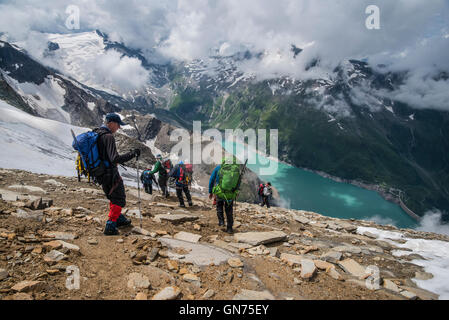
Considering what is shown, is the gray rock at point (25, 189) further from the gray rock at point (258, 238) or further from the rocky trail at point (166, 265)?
the gray rock at point (258, 238)

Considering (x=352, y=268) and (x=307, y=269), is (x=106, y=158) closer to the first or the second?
(x=307, y=269)

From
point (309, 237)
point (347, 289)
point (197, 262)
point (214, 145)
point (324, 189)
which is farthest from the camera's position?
point (324, 189)

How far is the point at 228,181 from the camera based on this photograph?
28.7 feet

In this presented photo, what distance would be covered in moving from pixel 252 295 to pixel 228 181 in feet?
15.7

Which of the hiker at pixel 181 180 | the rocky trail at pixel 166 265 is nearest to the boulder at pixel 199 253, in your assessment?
the rocky trail at pixel 166 265

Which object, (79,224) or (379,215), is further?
(379,215)

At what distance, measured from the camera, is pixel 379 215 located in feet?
521

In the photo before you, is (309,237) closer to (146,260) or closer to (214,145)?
(146,260)

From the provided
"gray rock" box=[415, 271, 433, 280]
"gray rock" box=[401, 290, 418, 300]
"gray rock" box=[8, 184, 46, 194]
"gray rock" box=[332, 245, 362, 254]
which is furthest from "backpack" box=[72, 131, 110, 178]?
"gray rock" box=[415, 271, 433, 280]

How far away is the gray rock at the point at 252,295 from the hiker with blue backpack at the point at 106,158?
4.16 meters

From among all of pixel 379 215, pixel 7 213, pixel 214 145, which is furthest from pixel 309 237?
pixel 379 215

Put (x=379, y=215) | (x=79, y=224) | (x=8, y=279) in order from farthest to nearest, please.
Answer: (x=379, y=215)
(x=79, y=224)
(x=8, y=279)

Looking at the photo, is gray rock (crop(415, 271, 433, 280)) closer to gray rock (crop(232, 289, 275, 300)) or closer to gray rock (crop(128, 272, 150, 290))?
gray rock (crop(232, 289, 275, 300))
